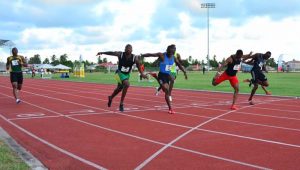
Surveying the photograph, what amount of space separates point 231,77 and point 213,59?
137m

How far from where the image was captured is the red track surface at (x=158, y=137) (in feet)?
19.9

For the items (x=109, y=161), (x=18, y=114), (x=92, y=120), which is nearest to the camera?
(x=109, y=161)

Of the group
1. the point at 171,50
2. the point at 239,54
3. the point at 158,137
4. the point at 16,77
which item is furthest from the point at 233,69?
the point at 16,77

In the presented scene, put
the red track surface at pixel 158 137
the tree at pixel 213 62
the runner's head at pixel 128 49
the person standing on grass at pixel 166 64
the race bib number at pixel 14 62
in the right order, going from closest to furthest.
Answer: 1. the red track surface at pixel 158 137
2. the runner's head at pixel 128 49
3. the person standing on grass at pixel 166 64
4. the race bib number at pixel 14 62
5. the tree at pixel 213 62

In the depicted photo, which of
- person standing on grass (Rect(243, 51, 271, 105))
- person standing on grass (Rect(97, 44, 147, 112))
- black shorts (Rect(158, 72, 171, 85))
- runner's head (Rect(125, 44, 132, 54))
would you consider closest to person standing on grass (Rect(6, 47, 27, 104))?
person standing on grass (Rect(97, 44, 147, 112))

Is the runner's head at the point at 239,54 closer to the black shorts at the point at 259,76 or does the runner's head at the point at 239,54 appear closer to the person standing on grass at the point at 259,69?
the person standing on grass at the point at 259,69

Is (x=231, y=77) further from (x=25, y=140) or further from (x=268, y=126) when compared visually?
(x=25, y=140)

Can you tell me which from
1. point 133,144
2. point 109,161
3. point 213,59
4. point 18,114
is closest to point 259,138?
point 133,144

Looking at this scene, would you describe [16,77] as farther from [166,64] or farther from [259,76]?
[259,76]

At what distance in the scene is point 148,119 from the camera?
10.4 metres

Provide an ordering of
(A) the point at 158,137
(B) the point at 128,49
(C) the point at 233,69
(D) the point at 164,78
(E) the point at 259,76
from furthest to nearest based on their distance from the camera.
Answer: (E) the point at 259,76, (C) the point at 233,69, (D) the point at 164,78, (B) the point at 128,49, (A) the point at 158,137

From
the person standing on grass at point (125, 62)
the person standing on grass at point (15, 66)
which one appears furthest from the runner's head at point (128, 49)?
the person standing on grass at point (15, 66)

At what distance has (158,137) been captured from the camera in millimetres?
7930

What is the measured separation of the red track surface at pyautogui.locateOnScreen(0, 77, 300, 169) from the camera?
605 centimetres
